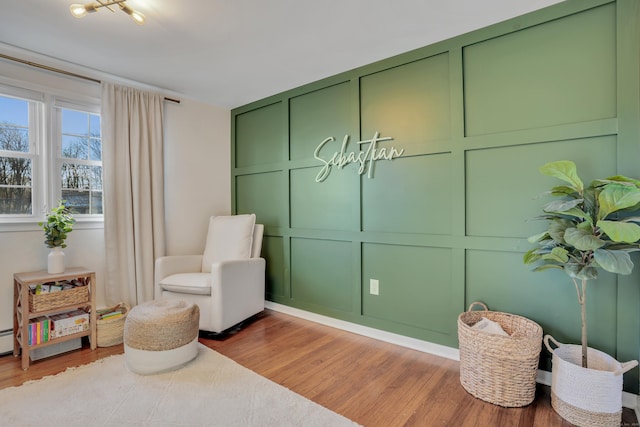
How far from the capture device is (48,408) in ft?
5.59

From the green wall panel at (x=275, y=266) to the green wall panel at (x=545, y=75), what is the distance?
2180mm

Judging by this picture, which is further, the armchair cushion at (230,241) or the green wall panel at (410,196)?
the armchair cushion at (230,241)

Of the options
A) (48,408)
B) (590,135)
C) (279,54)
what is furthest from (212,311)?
(590,135)

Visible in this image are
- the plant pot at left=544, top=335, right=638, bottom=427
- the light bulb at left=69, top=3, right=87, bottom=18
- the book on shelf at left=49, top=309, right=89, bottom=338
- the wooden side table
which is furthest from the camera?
the book on shelf at left=49, top=309, right=89, bottom=338

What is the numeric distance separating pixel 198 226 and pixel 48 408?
6.95 feet

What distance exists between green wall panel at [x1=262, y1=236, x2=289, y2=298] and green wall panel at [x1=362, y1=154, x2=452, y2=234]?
3.65ft

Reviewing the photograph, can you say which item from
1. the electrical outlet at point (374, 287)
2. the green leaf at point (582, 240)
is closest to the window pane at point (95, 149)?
the electrical outlet at point (374, 287)

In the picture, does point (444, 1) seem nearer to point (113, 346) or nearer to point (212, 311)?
point (212, 311)

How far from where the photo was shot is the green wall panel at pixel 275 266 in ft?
11.2

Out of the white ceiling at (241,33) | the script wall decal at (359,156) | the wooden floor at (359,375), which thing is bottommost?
the wooden floor at (359,375)

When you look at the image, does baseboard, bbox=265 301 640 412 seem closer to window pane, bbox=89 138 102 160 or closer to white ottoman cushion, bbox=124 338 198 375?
white ottoman cushion, bbox=124 338 198 375

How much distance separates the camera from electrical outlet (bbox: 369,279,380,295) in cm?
271

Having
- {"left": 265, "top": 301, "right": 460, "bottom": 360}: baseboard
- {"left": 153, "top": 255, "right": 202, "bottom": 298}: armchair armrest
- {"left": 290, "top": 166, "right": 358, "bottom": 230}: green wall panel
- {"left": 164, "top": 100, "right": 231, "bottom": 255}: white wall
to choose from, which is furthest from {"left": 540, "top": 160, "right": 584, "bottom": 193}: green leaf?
{"left": 164, "top": 100, "right": 231, "bottom": 255}: white wall

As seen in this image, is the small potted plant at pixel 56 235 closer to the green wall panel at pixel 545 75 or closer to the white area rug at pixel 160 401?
the white area rug at pixel 160 401
